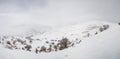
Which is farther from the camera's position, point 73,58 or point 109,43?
point 73,58

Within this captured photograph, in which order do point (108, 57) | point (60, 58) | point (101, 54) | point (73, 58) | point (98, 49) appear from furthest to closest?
point (60, 58) < point (73, 58) < point (98, 49) < point (101, 54) < point (108, 57)

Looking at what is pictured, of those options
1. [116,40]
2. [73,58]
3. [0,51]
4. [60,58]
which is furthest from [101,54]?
[0,51]

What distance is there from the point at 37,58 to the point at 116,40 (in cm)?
712

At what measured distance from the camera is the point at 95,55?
374 inches

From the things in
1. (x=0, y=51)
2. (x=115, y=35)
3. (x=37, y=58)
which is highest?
(x=115, y=35)

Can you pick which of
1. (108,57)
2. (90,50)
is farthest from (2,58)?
(108,57)

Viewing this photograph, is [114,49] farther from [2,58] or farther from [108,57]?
[2,58]

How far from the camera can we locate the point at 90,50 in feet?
34.1

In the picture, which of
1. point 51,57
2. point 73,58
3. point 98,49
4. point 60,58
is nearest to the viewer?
point 98,49

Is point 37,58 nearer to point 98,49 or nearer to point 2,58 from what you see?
point 2,58

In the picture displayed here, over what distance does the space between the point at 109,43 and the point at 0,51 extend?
806cm

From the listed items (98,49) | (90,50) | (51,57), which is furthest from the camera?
(51,57)

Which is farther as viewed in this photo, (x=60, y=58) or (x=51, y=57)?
(x=51, y=57)

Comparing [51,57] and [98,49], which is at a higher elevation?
[98,49]
